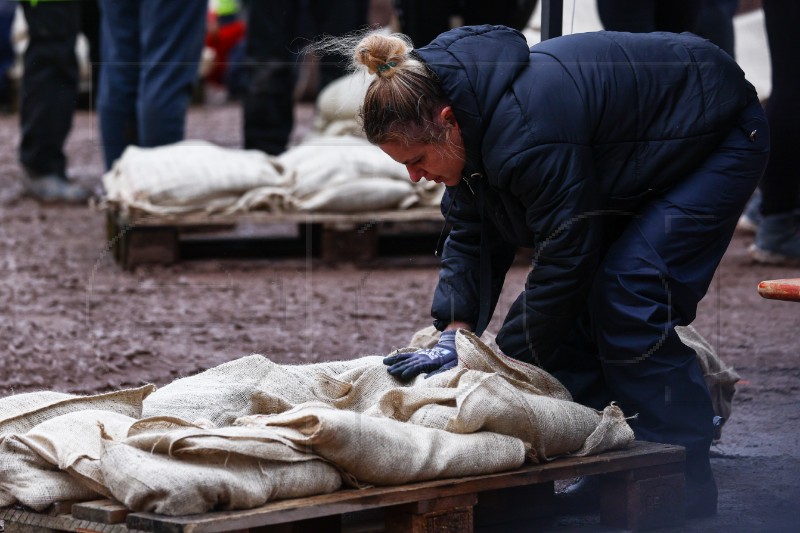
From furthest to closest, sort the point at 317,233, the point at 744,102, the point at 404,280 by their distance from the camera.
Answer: the point at 317,233
the point at 404,280
the point at 744,102

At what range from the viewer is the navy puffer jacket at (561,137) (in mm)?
2570

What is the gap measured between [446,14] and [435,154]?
351 cm

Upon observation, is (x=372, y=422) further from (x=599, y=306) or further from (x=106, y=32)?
(x=106, y=32)

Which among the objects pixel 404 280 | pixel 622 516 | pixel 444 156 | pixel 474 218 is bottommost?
pixel 404 280

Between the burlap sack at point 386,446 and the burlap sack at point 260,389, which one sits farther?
the burlap sack at point 260,389

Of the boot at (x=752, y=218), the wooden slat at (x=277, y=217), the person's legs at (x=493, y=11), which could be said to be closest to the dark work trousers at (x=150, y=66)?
the wooden slat at (x=277, y=217)

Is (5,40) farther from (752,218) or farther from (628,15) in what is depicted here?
(628,15)

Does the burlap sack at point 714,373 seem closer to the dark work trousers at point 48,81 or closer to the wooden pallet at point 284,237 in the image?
the wooden pallet at point 284,237

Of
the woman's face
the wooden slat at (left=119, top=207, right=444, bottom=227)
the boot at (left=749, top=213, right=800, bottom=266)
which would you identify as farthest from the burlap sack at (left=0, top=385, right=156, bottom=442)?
the boot at (left=749, top=213, right=800, bottom=266)

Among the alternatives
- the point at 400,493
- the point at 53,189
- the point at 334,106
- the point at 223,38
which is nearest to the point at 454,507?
the point at 400,493

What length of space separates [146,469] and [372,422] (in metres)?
0.41

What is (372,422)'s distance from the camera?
2285 millimetres

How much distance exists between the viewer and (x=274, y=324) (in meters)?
4.54

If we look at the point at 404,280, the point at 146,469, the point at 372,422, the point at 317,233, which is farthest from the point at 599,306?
the point at 317,233
